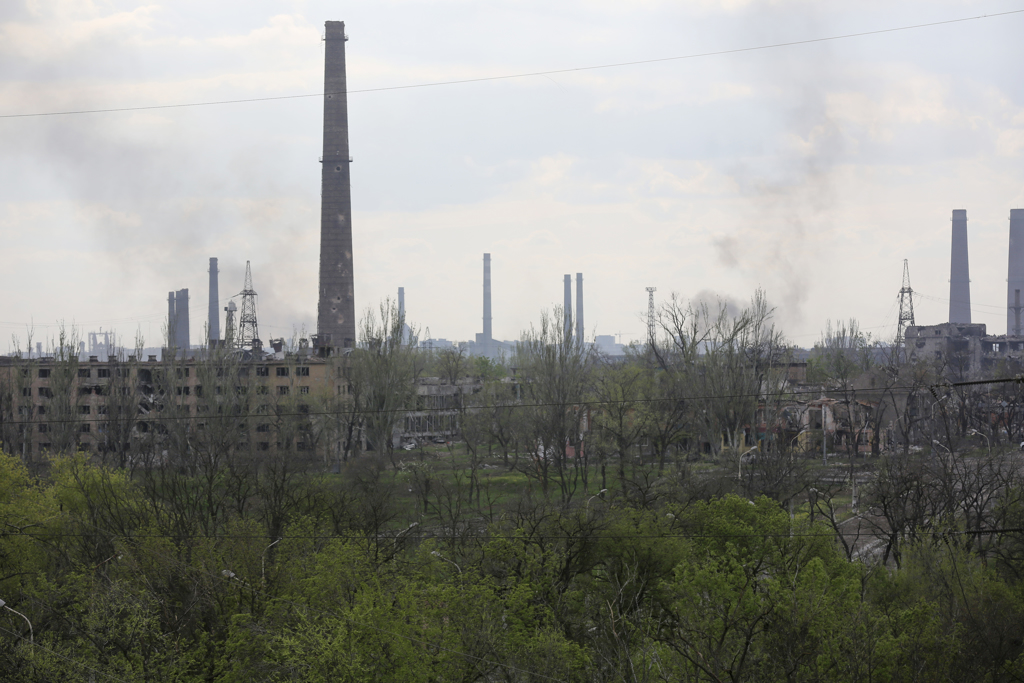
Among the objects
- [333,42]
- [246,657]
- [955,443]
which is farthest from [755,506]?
[333,42]

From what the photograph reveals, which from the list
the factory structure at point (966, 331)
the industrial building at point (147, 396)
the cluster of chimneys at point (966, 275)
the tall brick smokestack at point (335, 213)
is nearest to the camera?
the industrial building at point (147, 396)

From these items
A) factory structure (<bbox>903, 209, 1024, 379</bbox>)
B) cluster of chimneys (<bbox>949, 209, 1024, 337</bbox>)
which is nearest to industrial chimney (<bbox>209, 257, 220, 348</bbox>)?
factory structure (<bbox>903, 209, 1024, 379</bbox>)

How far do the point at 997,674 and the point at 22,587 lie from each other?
68.3 ft

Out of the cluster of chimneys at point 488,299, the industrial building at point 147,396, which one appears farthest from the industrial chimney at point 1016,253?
the industrial building at point 147,396

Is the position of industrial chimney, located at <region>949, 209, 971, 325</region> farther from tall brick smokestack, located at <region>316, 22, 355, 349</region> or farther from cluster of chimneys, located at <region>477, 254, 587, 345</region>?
tall brick smokestack, located at <region>316, 22, 355, 349</region>

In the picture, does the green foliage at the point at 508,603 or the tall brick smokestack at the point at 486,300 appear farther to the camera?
the tall brick smokestack at the point at 486,300

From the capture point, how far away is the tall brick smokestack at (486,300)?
142125 millimetres

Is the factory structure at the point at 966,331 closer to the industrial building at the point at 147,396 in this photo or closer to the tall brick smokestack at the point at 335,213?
the tall brick smokestack at the point at 335,213

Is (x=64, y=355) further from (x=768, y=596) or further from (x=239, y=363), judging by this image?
(x=768, y=596)

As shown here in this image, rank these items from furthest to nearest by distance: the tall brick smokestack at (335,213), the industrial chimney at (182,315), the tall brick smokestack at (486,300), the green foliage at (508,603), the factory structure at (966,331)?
the tall brick smokestack at (486,300)
the industrial chimney at (182,315)
the factory structure at (966,331)
the tall brick smokestack at (335,213)
the green foliage at (508,603)

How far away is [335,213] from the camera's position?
56.5 metres

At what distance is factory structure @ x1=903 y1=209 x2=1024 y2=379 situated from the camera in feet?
260

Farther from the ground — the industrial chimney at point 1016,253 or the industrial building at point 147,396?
the industrial chimney at point 1016,253

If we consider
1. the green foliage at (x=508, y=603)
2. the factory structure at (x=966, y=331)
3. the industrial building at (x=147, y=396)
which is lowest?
the green foliage at (x=508, y=603)
